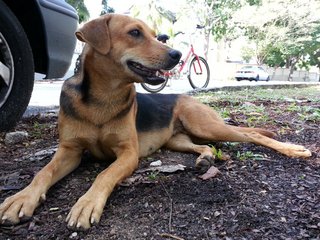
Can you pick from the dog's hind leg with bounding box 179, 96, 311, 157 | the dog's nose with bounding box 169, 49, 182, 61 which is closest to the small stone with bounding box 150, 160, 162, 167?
the dog's hind leg with bounding box 179, 96, 311, 157

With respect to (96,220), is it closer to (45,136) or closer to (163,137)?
(163,137)

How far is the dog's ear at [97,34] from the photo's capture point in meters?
2.91

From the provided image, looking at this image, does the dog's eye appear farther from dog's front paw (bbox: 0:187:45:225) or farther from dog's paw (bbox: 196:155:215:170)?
dog's front paw (bbox: 0:187:45:225)

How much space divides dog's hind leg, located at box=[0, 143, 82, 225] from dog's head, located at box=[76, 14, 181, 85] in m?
0.72

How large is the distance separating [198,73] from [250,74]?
78.7 ft

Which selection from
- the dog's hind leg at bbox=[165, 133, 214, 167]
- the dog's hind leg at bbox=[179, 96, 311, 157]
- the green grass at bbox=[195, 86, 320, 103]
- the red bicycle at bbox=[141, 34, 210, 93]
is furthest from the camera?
the red bicycle at bbox=[141, 34, 210, 93]

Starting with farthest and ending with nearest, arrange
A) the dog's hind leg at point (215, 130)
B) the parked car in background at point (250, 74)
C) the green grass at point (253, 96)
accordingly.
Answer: the parked car in background at point (250, 74)
the green grass at point (253, 96)
the dog's hind leg at point (215, 130)

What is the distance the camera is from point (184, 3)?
32375 millimetres

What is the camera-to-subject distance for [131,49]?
2938 millimetres

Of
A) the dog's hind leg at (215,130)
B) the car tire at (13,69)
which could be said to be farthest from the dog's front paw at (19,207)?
the dog's hind leg at (215,130)

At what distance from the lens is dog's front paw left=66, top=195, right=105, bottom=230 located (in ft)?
6.85

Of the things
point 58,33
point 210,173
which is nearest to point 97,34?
point 210,173

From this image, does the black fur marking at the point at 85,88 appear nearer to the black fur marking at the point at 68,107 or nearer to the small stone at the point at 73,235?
the black fur marking at the point at 68,107

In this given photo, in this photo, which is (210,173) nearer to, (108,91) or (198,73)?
(108,91)
